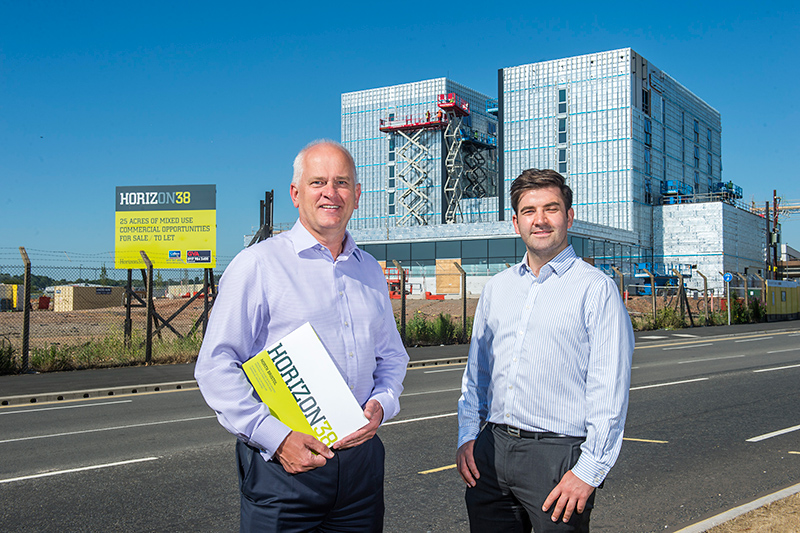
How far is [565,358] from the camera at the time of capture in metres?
2.72

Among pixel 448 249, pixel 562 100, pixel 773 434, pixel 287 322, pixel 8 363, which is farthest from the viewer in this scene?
pixel 562 100

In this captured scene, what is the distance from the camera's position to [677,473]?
6055 millimetres

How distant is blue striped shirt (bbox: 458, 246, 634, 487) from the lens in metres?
2.58

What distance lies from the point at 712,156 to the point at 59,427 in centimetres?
8190

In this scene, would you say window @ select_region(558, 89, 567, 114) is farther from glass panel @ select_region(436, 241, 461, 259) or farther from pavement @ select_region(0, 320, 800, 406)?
pavement @ select_region(0, 320, 800, 406)

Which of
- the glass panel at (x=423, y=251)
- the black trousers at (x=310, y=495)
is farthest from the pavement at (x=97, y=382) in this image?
the glass panel at (x=423, y=251)

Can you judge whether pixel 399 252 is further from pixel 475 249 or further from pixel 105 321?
pixel 105 321

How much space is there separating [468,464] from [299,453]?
37.8 inches

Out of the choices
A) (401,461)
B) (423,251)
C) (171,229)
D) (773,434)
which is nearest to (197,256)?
(171,229)

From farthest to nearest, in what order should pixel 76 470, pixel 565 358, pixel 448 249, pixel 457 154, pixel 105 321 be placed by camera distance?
pixel 457 154, pixel 448 249, pixel 105 321, pixel 76 470, pixel 565 358

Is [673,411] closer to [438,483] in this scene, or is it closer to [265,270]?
[438,483]

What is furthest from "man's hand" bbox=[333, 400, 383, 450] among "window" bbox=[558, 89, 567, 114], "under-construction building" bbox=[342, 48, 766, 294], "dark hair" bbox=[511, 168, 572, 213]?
"window" bbox=[558, 89, 567, 114]

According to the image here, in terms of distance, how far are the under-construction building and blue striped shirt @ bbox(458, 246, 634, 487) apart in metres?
45.2

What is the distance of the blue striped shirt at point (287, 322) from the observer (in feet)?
7.54
